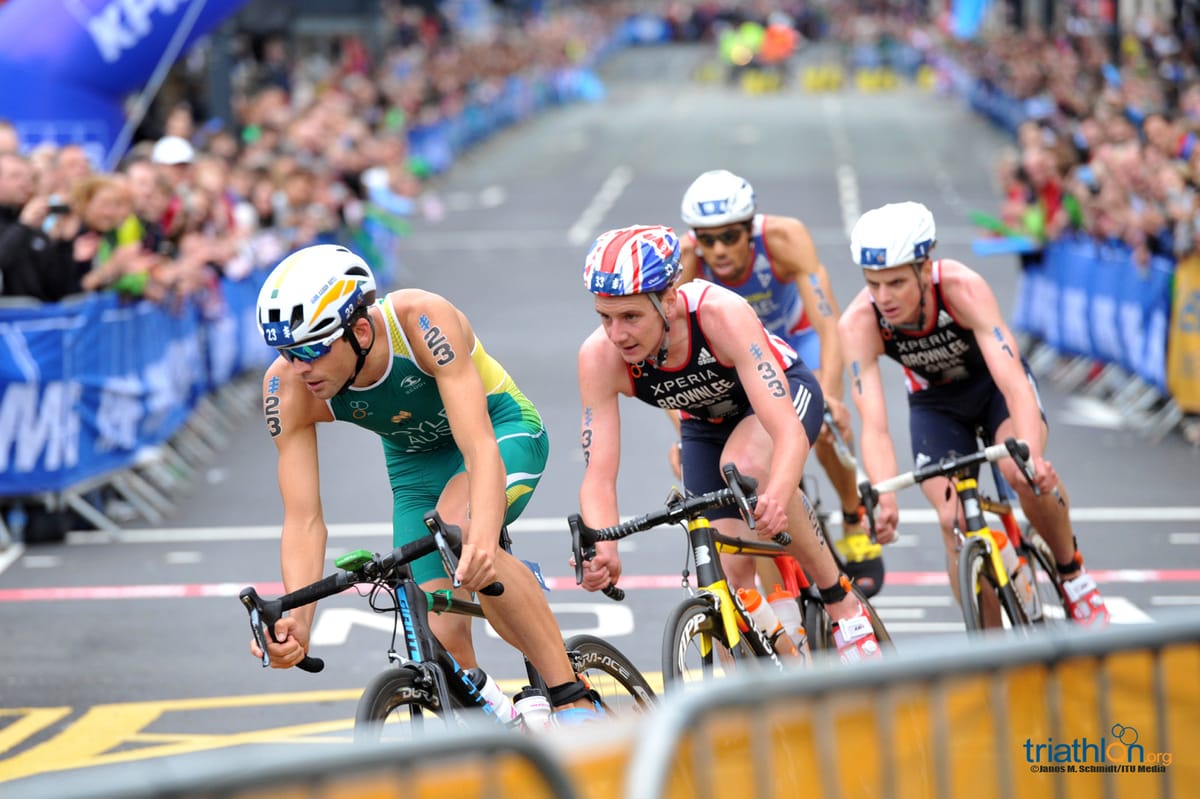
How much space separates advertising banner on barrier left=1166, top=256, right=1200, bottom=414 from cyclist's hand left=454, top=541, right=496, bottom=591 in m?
9.44

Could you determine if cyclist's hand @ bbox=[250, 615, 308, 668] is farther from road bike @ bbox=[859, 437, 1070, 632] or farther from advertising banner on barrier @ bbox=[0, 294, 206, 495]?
advertising banner on barrier @ bbox=[0, 294, 206, 495]

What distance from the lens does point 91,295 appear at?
11.9m

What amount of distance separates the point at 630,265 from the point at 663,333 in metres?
0.36

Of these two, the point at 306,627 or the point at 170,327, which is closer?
the point at 306,627

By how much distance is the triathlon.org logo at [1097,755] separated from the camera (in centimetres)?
366

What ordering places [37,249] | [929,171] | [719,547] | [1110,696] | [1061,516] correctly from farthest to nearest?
[929,171], [37,249], [1061,516], [719,547], [1110,696]

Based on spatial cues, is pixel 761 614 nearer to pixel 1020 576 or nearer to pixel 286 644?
pixel 1020 576

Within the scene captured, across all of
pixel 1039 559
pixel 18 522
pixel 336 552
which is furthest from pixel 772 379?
Answer: pixel 18 522

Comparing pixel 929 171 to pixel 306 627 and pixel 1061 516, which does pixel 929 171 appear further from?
pixel 306 627

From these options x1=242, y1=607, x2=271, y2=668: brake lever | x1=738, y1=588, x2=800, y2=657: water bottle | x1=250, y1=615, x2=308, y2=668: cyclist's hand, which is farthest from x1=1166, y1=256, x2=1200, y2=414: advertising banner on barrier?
x1=242, y1=607, x2=271, y2=668: brake lever

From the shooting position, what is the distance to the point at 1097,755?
3.74m

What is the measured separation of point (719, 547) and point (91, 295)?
6989 millimetres

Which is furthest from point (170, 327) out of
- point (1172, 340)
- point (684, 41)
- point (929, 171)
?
point (684, 41)

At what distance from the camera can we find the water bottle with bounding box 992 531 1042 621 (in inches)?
274
